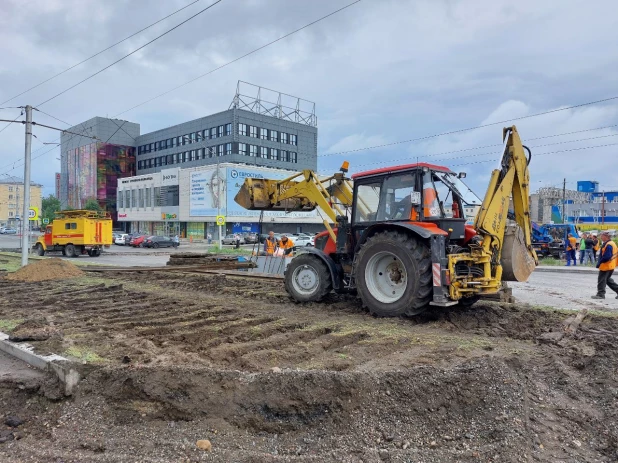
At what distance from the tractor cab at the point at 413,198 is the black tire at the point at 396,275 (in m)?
0.45

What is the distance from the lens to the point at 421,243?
780 cm

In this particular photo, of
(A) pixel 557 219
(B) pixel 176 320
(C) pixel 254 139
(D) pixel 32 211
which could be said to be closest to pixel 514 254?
(B) pixel 176 320

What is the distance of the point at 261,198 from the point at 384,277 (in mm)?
3726

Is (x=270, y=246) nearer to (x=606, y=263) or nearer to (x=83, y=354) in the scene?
(x=606, y=263)

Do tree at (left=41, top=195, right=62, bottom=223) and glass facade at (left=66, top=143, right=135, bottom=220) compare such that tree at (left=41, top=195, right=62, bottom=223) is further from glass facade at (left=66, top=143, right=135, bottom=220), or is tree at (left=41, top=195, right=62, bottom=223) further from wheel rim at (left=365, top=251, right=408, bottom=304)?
wheel rim at (left=365, top=251, right=408, bottom=304)

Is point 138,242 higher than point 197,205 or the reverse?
the reverse

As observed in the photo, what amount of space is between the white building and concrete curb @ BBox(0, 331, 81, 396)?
45725 mm

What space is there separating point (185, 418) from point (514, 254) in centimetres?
601

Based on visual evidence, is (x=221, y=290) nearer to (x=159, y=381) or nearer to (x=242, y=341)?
(x=242, y=341)

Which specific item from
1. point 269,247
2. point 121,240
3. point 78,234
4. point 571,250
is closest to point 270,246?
point 269,247

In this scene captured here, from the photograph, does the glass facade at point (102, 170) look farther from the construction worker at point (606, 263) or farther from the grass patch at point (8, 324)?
the construction worker at point (606, 263)

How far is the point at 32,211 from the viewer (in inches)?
1061

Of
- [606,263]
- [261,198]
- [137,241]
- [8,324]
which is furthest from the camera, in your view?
[137,241]

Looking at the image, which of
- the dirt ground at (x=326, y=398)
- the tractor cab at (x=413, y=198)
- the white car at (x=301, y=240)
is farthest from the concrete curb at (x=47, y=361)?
the white car at (x=301, y=240)
